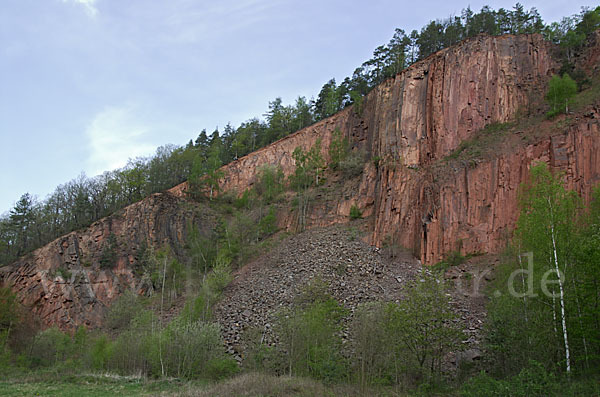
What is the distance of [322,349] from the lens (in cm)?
2411

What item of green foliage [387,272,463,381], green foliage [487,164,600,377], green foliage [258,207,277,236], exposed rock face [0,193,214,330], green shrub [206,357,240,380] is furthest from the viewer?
green foliage [258,207,277,236]

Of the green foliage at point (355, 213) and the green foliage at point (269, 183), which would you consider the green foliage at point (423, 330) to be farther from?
the green foliage at point (269, 183)

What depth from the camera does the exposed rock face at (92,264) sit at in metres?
43.0

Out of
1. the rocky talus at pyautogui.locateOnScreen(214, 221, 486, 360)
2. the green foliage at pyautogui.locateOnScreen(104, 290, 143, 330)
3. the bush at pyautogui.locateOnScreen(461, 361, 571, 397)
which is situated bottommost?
the green foliage at pyautogui.locateOnScreen(104, 290, 143, 330)

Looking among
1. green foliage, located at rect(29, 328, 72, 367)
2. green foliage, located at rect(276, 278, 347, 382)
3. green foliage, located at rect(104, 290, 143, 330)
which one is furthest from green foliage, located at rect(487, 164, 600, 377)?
green foliage, located at rect(29, 328, 72, 367)

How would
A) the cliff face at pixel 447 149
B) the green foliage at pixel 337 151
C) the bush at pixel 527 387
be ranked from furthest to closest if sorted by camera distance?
the green foliage at pixel 337 151, the cliff face at pixel 447 149, the bush at pixel 527 387

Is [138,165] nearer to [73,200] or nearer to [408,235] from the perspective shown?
[73,200]

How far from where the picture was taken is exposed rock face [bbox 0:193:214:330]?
4300cm

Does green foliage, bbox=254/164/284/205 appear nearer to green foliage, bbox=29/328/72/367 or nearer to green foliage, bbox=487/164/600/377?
green foliage, bbox=29/328/72/367

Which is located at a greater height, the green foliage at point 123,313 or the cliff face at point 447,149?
the cliff face at point 447,149

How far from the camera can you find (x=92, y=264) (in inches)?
1881

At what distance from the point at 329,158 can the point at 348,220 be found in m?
16.8

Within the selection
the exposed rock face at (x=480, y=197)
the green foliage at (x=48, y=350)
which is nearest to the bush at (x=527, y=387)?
the exposed rock face at (x=480, y=197)

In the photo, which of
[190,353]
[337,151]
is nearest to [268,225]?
[337,151]
